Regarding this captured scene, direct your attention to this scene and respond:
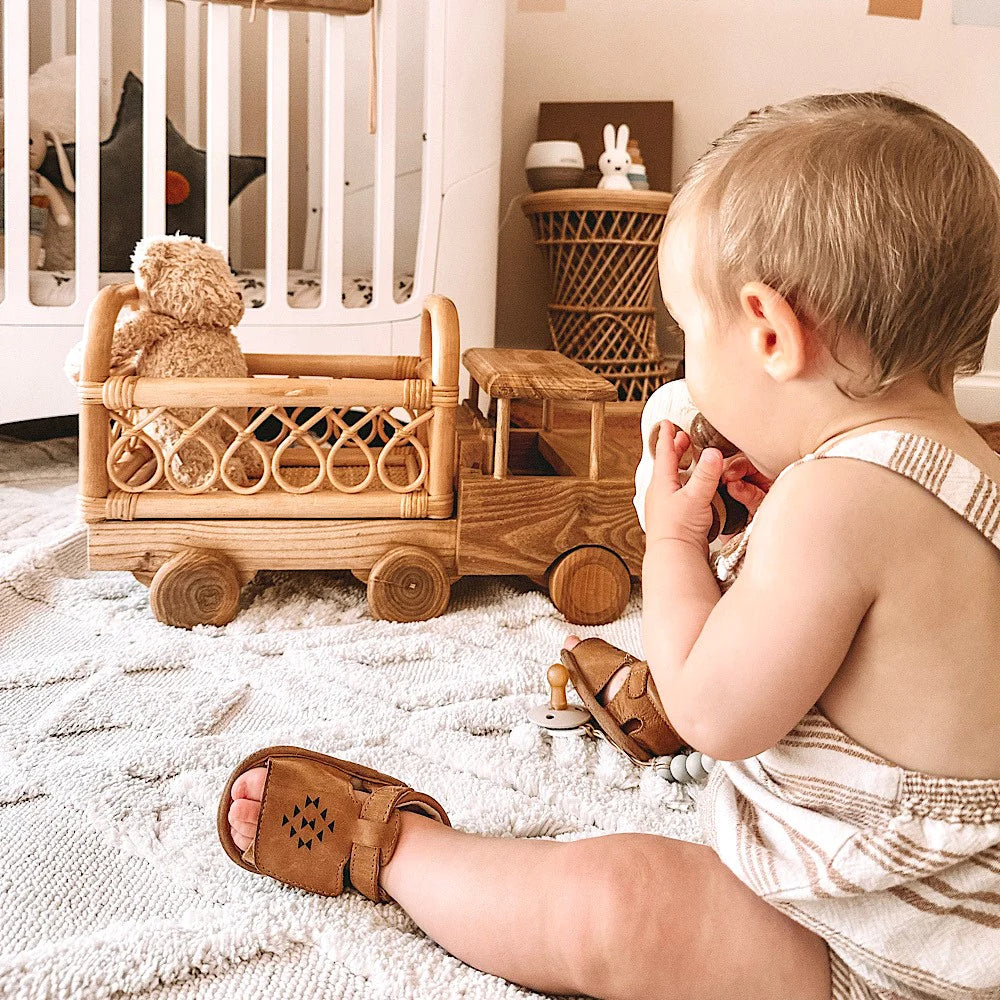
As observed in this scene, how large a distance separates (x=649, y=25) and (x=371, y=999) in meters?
2.30

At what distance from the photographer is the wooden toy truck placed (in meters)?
1.12

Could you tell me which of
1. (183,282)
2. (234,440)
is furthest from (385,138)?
(234,440)

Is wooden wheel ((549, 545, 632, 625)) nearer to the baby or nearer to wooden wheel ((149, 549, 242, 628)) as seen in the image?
wooden wheel ((149, 549, 242, 628))

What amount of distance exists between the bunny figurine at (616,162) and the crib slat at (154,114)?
91 cm

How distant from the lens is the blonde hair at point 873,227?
0.51m

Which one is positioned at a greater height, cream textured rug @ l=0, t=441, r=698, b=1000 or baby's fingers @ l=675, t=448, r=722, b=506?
baby's fingers @ l=675, t=448, r=722, b=506

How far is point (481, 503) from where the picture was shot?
46.5 inches

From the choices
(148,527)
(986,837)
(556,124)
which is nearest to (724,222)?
(986,837)

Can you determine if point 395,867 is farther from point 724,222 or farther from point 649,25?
point 649,25

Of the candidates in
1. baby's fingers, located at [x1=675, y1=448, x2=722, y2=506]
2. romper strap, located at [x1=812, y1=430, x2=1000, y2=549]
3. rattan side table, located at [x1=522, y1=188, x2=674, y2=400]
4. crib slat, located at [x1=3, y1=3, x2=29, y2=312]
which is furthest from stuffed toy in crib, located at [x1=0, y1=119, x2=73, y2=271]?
romper strap, located at [x1=812, y1=430, x2=1000, y2=549]

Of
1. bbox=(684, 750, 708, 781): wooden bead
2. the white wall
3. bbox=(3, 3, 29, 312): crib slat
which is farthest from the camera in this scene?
the white wall

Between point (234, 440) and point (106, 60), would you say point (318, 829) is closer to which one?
point (234, 440)

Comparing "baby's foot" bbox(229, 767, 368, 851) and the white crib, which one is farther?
the white crib

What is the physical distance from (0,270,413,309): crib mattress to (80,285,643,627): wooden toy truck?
1.83 ft
